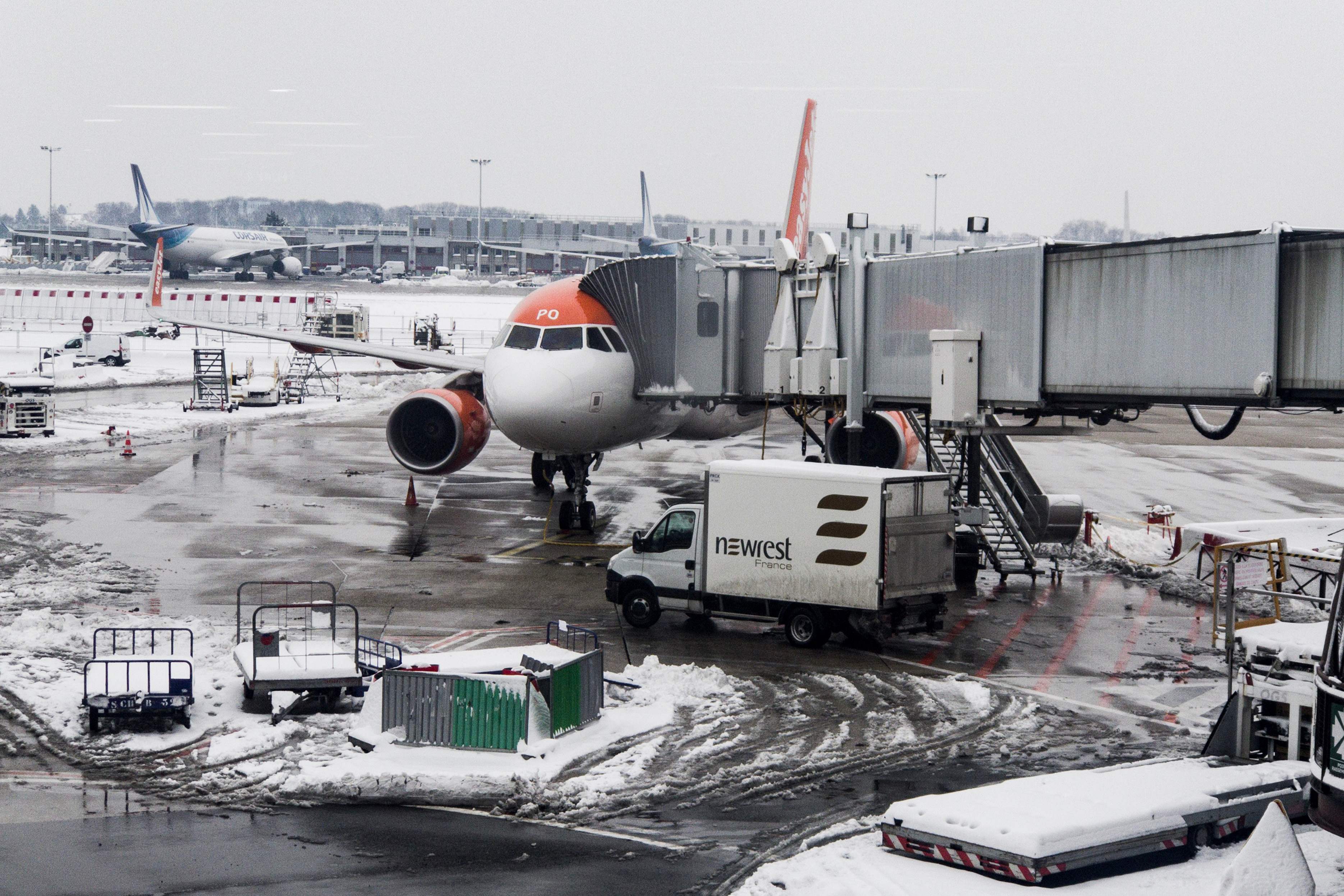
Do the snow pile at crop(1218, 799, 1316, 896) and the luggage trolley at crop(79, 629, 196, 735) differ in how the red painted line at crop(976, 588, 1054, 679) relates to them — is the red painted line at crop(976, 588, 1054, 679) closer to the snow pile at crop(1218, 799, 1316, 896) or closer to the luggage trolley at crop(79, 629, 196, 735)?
the snow pile at crop(1218, 799, 1316, 896)

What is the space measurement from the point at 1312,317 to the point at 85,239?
662 ft

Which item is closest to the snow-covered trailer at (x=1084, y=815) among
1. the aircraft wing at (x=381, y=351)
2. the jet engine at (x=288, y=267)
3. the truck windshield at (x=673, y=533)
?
the truck windshield at (x=673, y=533)

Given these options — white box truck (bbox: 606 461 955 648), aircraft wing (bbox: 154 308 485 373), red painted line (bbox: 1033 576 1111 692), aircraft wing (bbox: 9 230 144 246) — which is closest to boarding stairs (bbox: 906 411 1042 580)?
red painted line (bbox: 1033 576 1111 692)

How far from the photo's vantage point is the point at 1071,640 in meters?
22.2

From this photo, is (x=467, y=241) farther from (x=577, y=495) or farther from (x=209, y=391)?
(x=577, y=495)

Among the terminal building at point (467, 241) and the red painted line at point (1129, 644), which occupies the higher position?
the terminal building at point (467, 241)

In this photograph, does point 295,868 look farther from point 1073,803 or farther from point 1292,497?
point 1292,497

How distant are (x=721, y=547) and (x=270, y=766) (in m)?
8.75

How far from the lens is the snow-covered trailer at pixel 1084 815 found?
1132cm

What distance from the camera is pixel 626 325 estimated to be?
2905 cm

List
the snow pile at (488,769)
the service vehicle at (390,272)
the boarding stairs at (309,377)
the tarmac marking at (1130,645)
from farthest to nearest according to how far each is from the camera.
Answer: the service vehicle at (390,272), the boarding stairs at (309,377), the tarmac marking at (1130,645), the snow pile at (488,769)

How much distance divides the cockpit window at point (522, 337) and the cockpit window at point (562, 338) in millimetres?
205

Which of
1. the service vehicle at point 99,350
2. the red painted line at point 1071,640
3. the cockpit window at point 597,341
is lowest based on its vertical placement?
the red painted line at point 1071,640

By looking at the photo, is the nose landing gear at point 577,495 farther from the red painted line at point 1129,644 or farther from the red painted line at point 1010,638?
the red painted line at point 1129,644
